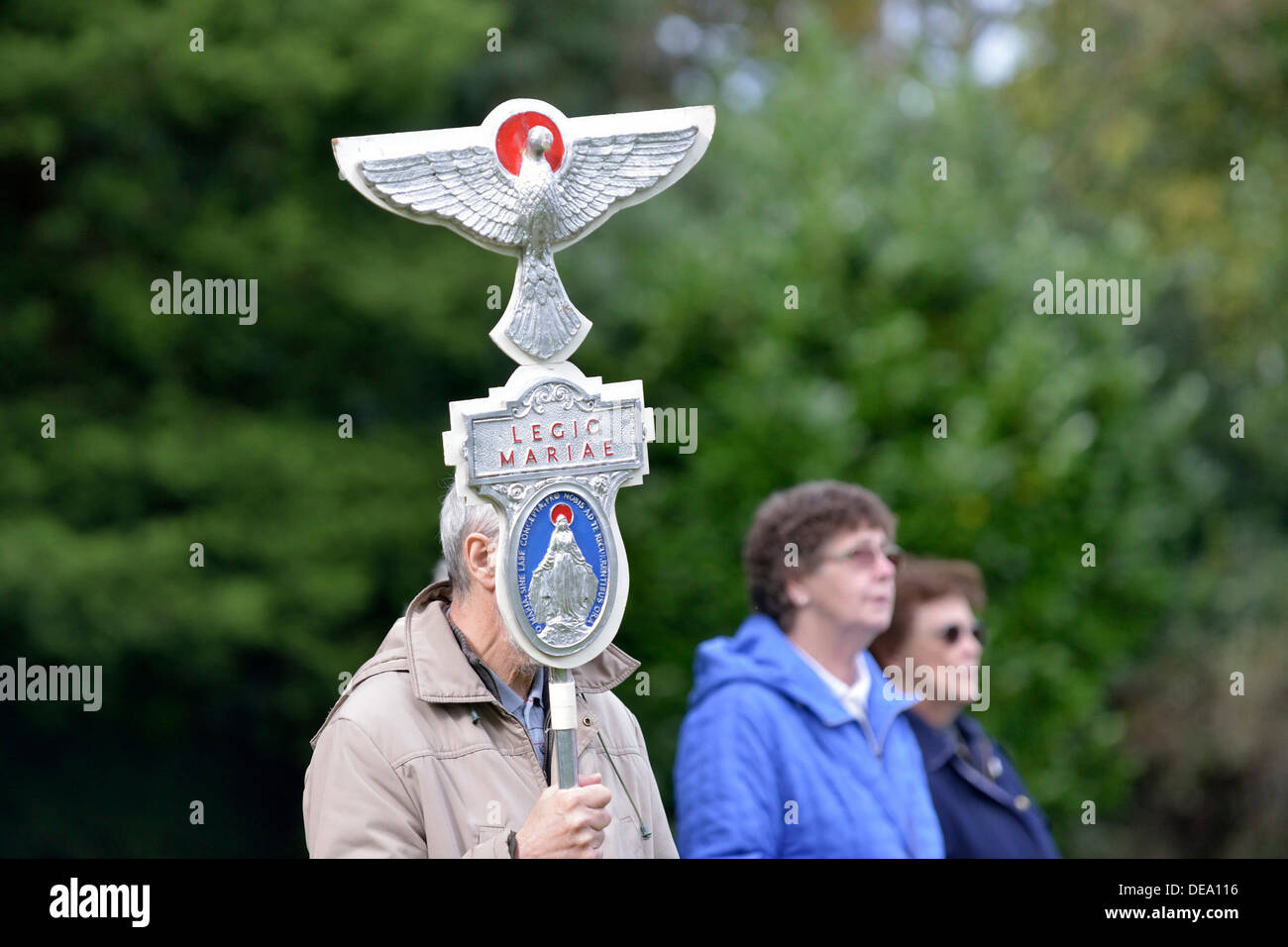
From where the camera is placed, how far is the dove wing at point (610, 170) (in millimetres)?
3117

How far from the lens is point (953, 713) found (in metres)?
4.74

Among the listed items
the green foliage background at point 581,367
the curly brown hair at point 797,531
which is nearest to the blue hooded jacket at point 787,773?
the curly brown hair at point 797,531

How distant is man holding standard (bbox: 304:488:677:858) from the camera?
112 inches

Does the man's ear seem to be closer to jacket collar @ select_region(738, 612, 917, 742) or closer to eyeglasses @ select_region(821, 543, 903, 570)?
jacket collar @ select_region(738, 612, 917, 742)

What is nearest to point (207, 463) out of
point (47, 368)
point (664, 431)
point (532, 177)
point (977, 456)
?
point (47, 368)

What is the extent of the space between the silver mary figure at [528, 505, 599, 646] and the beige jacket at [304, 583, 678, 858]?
0.56ft

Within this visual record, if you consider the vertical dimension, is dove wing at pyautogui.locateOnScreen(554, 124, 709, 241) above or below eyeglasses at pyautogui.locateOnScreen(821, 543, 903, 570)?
above

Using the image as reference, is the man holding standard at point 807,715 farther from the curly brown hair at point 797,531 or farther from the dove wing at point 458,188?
the dove wing at point 458,188

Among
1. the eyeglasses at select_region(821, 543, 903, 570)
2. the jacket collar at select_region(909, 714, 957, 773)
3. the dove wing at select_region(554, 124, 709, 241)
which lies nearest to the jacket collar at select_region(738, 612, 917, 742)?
the jacket collar at select_region(909, 714, 957, 773)

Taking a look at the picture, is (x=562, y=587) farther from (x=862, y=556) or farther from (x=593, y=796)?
(x=862, y=556)

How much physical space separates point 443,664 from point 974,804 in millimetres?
2129

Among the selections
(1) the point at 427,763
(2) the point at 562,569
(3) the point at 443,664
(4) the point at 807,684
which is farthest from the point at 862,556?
(1) the point at 427,763

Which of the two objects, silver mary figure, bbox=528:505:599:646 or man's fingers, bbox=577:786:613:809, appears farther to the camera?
silver mary figure, bbox=528:505:599:646

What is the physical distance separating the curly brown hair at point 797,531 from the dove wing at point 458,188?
1656 mm
